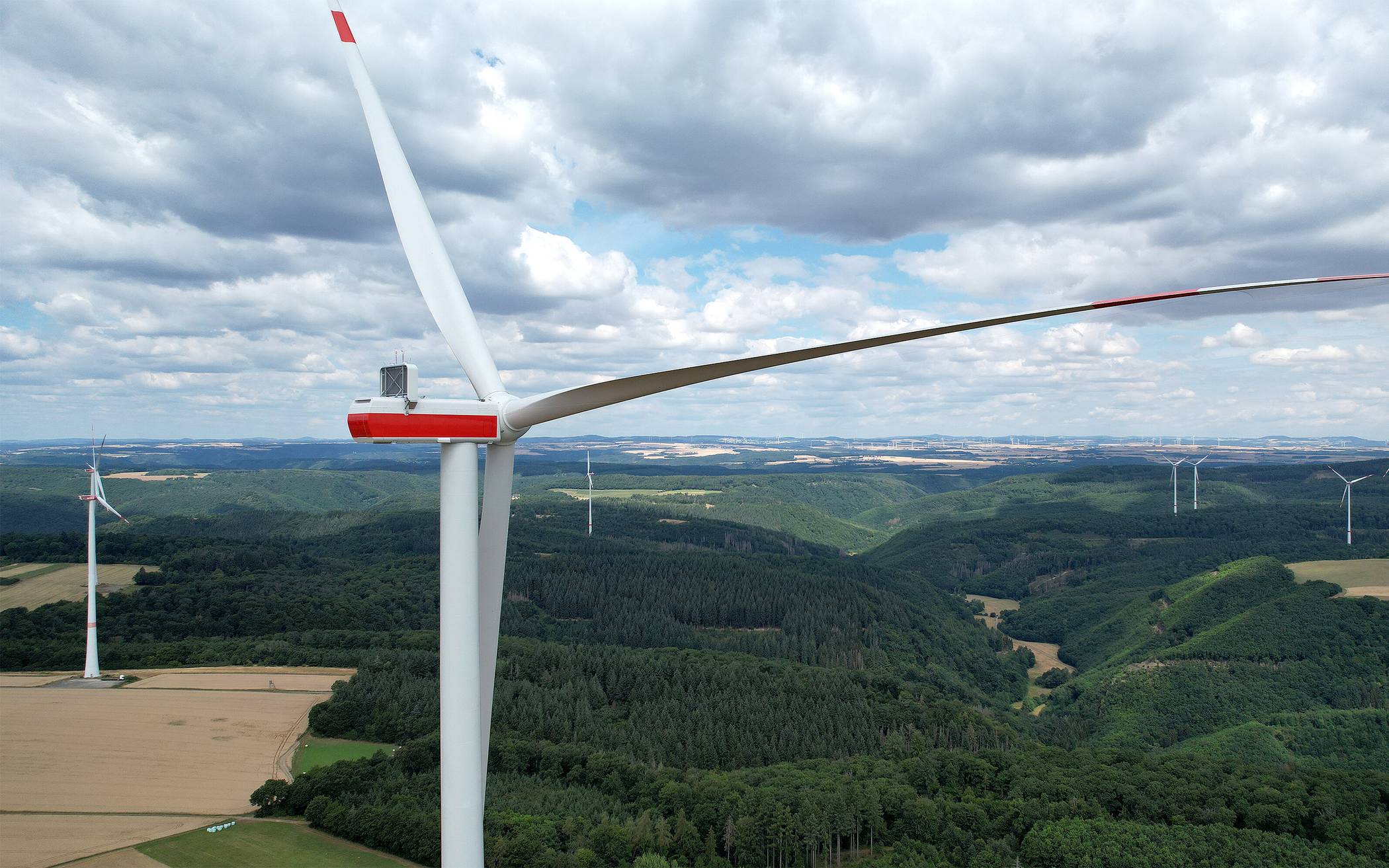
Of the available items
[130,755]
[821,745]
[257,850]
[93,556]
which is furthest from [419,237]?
[821,745]

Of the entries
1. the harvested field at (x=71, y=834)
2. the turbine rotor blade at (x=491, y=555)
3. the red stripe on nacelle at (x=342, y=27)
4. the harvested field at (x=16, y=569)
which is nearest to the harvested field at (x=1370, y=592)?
the turbine rotor blade at (x=491, y=555)

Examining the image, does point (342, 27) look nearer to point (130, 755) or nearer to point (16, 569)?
point (130, 755)

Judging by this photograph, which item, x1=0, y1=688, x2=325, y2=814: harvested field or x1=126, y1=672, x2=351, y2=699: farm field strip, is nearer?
x1=0, y1=688, x2=325, y2=814: harvested field

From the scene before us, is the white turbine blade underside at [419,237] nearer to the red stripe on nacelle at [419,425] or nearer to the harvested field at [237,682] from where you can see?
the red stripe on nacelle at [419,425]

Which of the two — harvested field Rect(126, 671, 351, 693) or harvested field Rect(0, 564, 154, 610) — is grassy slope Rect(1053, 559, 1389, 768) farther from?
harvested field Rect(0, 564, 154, 610)

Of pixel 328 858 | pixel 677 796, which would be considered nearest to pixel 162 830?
pixel 328 858

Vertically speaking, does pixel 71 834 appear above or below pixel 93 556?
below

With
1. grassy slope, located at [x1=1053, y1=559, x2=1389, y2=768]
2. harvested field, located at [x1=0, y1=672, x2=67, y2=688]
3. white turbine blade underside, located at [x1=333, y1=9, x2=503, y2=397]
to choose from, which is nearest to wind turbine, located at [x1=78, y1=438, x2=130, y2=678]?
harvested field, located at [x1=0, y1=672, x2=67, y2=688]
